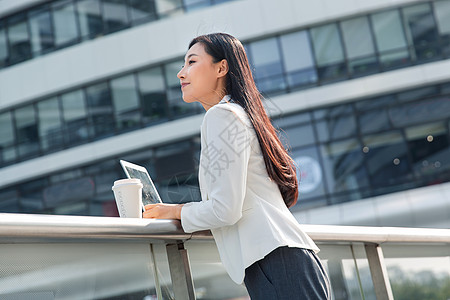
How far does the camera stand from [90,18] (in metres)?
20.5

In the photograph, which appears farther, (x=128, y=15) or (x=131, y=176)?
(x=128, y=15)

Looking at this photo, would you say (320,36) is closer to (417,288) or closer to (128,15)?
(128,15)

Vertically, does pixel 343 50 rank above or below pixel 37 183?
above

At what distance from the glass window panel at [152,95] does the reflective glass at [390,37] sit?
676 centimetres

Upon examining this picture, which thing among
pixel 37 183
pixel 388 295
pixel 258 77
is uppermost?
pixel 258 77

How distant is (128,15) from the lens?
2003 centimetres

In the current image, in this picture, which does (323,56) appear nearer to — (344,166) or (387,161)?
(344,166)

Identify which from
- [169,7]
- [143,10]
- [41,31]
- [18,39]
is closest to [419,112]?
[169,7]

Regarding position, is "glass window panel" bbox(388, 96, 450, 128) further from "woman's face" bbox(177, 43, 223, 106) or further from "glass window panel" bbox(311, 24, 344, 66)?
"woman's face" bbox(177, 43, 223, 106)

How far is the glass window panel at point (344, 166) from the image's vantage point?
17.7m

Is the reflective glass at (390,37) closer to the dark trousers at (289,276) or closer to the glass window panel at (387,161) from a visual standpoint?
the glass window panel at (387,161)

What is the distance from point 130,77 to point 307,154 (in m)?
6.22

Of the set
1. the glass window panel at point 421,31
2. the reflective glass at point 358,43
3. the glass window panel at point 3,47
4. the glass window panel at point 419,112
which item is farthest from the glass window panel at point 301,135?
the glass window panel at point 3,47

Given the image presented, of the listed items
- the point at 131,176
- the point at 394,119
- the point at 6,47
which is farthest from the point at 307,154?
the point at 131,176
